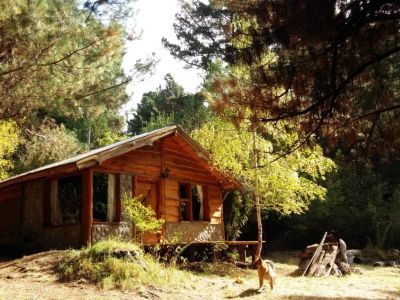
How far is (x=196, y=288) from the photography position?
35.3ft

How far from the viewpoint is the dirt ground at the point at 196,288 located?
359 inches

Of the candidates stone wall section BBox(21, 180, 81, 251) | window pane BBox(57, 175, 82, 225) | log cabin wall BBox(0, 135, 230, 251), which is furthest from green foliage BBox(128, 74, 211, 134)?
stone wall section BBox(21, 180, 81, 251)

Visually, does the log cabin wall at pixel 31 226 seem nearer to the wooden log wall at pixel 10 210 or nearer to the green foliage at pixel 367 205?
the wooden log wall at pixel 10 210

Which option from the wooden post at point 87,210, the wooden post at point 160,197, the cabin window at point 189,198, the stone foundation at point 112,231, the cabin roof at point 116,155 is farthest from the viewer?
the cabin window at point 189,198

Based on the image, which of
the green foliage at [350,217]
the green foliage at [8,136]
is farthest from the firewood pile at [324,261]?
the green foliage at [8,136]

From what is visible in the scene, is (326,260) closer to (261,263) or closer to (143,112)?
(261,263)

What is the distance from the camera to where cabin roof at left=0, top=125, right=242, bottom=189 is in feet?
41.9

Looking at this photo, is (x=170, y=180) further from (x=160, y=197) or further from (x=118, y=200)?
(x=118, y=200)

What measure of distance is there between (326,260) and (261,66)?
10144mm

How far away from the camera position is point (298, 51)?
6.10 m

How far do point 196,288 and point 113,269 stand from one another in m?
2.00

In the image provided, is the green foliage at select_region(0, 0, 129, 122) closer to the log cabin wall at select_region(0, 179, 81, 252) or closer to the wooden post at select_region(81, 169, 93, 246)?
the wooden post at select_region(81, 169, 93, 246)

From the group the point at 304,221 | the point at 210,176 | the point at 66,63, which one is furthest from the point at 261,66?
the point at 304,221

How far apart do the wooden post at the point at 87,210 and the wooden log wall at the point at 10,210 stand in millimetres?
3919
